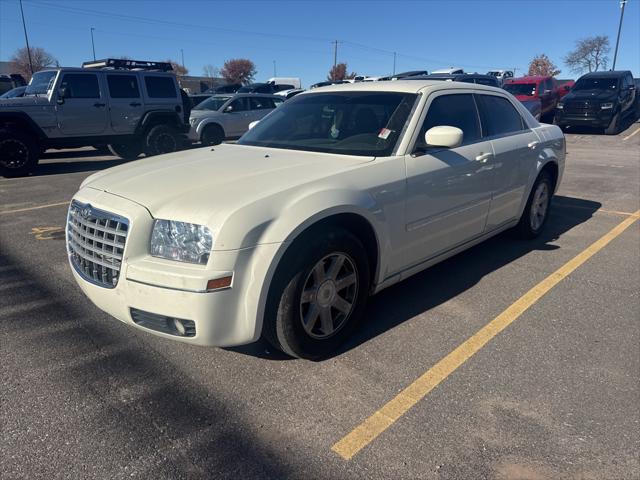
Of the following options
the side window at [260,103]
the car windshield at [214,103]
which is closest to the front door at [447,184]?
the side window at [260,103]

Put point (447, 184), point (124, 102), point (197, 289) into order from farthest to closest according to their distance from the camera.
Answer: point (124, 102) < point (447, 184) < point (197, 289)

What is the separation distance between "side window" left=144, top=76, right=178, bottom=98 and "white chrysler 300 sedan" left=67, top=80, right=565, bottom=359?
28.1 feet

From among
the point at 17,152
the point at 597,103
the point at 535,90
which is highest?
the point at 535,90

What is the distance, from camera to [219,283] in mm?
2467

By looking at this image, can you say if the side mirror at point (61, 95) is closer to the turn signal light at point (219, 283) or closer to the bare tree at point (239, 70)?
the turn signal light at point (219, 283)

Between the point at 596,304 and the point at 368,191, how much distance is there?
86.0 inches

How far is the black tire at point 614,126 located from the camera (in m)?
16.9

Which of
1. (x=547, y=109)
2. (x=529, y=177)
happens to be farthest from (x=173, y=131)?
(x=547, y=109)

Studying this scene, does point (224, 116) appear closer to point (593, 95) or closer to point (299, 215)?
point (299, 215)

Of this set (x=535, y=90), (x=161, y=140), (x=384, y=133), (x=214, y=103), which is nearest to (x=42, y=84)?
(x=161, y=140)

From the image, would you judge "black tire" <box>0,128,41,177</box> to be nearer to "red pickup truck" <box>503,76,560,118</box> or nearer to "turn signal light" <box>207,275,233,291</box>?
"turn signal light" <box>207,275,233,291</box>

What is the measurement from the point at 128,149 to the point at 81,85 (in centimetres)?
197

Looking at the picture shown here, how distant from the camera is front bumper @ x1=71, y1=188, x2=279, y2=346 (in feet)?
8.09

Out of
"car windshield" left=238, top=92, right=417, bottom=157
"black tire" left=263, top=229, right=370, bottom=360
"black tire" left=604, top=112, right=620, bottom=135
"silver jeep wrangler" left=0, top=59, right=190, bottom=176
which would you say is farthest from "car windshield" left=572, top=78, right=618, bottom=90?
"black tire" left=263, top=229, right=370, bottom=360
